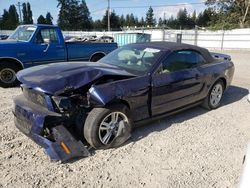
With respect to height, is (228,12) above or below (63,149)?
above

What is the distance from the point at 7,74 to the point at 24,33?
155cm

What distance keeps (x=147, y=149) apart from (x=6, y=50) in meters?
5.49

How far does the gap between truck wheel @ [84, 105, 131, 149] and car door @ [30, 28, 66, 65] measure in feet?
16.3

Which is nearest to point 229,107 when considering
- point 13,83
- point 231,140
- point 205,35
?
point 231,140

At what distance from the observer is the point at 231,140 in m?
4.20

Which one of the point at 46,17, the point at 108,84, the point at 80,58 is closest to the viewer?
the point at 108,84

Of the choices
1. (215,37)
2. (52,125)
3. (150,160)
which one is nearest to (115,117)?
(150,160)

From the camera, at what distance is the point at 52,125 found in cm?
345

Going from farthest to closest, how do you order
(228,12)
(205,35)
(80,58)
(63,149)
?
(228,12)
(205,35)
(80,58)
(63,149)

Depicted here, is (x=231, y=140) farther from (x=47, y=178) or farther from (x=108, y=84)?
(x=47, y=178)

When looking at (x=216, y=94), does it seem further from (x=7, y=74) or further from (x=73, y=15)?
(x=73, y=15)

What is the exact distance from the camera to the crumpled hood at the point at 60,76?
3.41 m

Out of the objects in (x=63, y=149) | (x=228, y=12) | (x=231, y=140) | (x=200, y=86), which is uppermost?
(x=228, y=12)

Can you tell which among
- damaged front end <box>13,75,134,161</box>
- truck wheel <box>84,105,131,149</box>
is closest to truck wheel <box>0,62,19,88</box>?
damaged front end <box>13,75,134,161</box>
